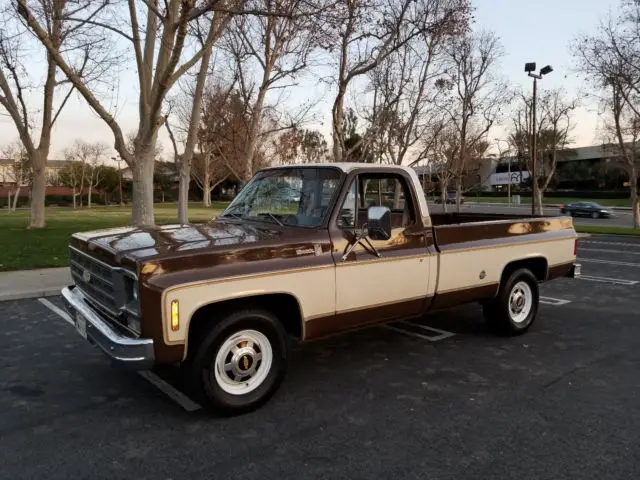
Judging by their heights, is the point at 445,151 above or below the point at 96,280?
above

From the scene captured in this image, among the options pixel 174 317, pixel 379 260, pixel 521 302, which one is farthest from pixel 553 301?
pixel 174 317

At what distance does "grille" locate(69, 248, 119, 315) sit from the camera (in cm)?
391

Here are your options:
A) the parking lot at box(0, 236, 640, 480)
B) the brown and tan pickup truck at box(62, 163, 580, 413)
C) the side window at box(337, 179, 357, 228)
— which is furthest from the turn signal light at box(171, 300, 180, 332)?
the side window at box(337, 179, 357, 228)

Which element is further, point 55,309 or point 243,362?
point 55,309

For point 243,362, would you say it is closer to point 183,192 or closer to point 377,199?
point 377,199

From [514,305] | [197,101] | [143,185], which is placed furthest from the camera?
[197,101]

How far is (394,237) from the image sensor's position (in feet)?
15.8

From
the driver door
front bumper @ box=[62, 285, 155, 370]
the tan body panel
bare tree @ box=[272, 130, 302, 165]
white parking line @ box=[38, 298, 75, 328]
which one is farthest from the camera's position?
bare tree @ box=[272, 130, 302, 165]

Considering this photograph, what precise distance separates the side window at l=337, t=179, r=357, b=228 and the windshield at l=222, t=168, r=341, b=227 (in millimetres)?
125

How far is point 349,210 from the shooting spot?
4598mm

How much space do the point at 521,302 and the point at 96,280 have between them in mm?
4651

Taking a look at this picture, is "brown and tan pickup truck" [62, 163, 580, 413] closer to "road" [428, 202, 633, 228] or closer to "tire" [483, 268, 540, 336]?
"tire" [483, 268, 540, 336]

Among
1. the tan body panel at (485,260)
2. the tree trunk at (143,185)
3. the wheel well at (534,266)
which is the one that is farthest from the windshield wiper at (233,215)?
the tree trunk at (143,185)

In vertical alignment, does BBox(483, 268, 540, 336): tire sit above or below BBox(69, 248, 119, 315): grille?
below
